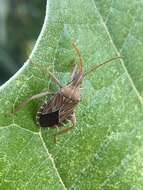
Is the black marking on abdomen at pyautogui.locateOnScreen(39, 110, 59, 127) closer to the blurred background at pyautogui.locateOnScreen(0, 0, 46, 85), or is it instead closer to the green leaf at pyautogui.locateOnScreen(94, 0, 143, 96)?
the green leaf at pyautogui.locateOnScreen(94, 0, 143, 96)

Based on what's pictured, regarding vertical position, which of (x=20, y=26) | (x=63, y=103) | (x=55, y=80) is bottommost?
(x=20, y=26)

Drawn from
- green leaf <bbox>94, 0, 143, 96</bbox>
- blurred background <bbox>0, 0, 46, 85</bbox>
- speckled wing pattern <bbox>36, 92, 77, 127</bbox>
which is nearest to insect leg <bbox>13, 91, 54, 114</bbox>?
speckled wing pattern <bbox>36, 92, 77, 127</bbox>

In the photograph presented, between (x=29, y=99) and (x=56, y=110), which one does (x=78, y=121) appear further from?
(x=29, y=99)

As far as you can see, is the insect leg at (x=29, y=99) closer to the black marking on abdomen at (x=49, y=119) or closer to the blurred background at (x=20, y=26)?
the black marking on abdomen at (x=49, y=119)

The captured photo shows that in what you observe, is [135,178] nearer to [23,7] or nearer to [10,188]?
[10,188]

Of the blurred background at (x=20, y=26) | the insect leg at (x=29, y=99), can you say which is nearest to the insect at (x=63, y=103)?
the insect leg at (x=29, y=99)

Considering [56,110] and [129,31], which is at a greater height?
[129,31]

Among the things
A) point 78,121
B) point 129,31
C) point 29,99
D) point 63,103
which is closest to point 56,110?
point 63,103
